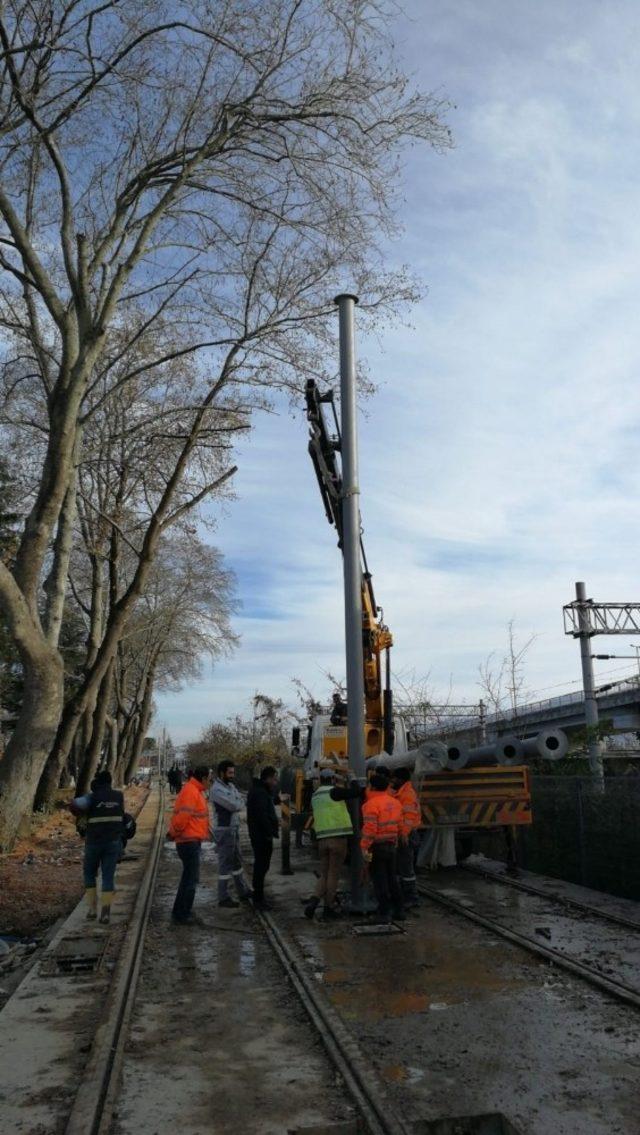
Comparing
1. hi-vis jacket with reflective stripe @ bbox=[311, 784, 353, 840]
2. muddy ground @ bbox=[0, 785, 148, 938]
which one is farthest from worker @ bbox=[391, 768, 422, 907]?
muddy ground @ bbox=[0, 785, 148, 938]

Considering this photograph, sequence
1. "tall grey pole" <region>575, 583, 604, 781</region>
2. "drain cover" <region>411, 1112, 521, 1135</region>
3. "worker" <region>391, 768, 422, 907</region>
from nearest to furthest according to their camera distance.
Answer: "drain cover" <region>411, 1112, 521, 1135</region>, "worker" <region>391, 768, 422, 907</region>, "tall grey pole" <region>575, 583, 604, 781</region>

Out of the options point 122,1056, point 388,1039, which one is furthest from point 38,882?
point 388,1039

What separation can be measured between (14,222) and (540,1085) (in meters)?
15.6

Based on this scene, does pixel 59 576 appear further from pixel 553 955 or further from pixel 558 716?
pixel 558 716

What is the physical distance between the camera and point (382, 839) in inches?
402

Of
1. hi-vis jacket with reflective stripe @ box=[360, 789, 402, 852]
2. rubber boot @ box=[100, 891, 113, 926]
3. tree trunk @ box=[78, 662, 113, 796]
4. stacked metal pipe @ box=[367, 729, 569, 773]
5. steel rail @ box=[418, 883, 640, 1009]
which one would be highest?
tree trunk @ box=[78, 662, 113, 796]

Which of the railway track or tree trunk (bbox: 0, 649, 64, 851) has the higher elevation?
tree trunk (bbox: 0, 649, 64, 851)

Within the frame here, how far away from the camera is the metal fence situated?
12047 millimetres

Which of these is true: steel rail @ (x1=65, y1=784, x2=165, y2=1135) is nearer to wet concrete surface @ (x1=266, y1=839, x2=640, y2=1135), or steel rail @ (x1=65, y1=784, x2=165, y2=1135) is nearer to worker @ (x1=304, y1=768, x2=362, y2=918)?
wet concrete surface @ (x1=266, y1=839, x2=640, y2=1135)

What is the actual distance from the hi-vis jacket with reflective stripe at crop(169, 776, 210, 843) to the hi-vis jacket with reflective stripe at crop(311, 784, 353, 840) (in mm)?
1325

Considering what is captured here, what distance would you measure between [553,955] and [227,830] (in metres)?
4.85

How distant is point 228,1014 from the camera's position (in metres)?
7.05

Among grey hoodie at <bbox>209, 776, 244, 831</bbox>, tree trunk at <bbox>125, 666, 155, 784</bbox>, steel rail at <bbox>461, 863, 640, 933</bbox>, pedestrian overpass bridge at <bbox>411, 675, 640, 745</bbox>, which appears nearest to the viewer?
steel rail at <bbox>461, 863, 640, 933</bbox>

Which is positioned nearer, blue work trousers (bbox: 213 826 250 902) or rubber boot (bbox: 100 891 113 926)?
rubber boot (bbox: 100 891 113 926)
